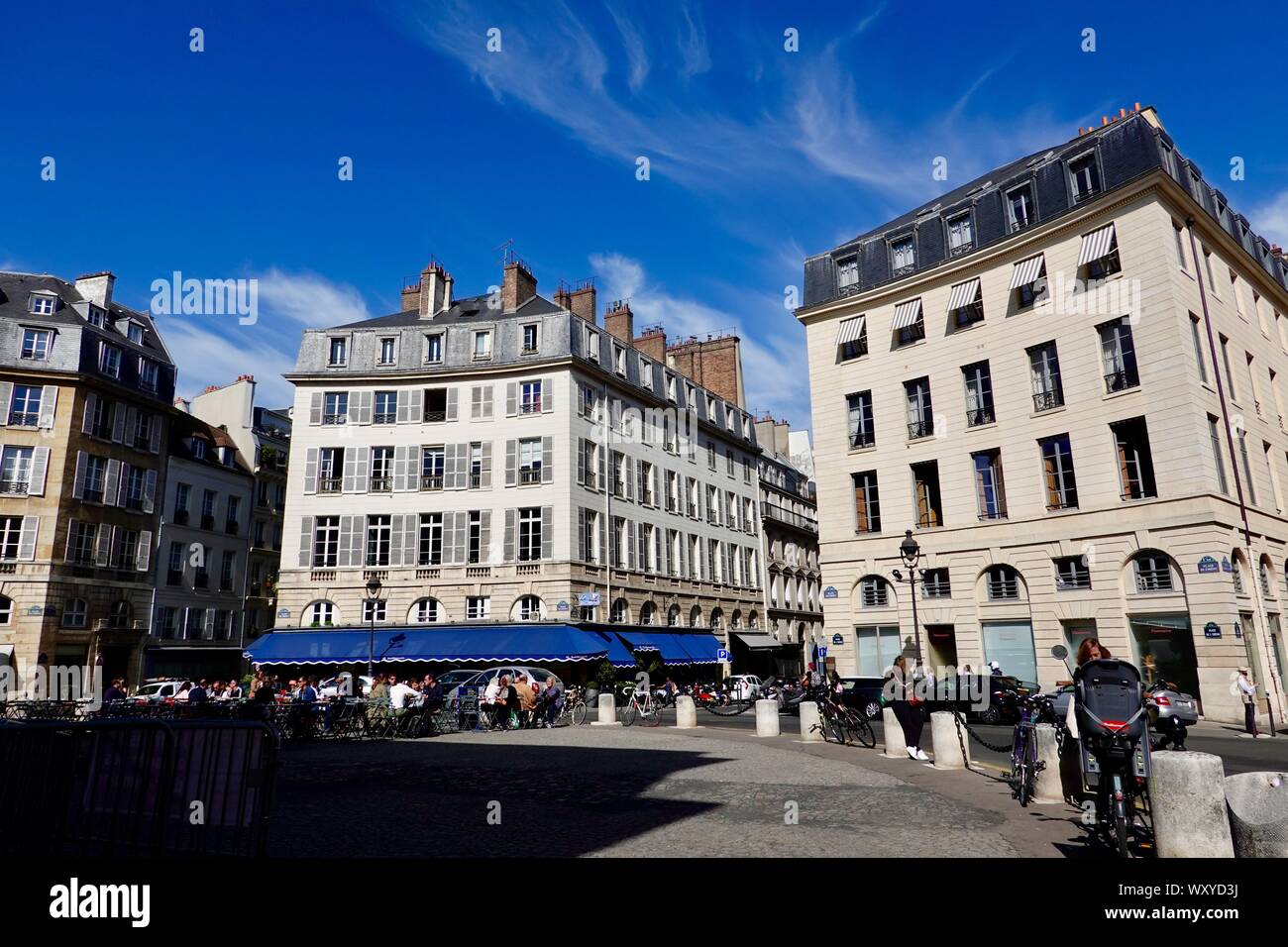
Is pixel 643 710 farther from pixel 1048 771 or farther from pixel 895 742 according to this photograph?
pixel 1048 771

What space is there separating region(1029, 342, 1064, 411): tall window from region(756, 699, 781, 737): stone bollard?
43.2ft

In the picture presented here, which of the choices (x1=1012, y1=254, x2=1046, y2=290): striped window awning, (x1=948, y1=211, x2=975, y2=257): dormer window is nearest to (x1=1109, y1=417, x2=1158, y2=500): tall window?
(x1=1012, y1=254, x2=1046, y2=290): striped window awning

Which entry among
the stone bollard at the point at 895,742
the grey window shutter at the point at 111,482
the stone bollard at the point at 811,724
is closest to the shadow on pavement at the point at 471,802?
the stone bollard at the point at 895,742

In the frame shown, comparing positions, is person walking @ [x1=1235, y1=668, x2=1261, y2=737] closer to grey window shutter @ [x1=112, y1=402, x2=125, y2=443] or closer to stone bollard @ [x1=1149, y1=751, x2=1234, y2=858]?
stone bollard @ [x1=1149, y1=751, x2=1234, y2=858]

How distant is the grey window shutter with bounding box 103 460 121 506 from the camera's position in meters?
34.9

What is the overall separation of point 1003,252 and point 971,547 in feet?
30.2

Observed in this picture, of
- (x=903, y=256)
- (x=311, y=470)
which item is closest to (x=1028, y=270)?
(x=903, y=256)

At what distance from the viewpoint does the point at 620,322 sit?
42.2 meters
